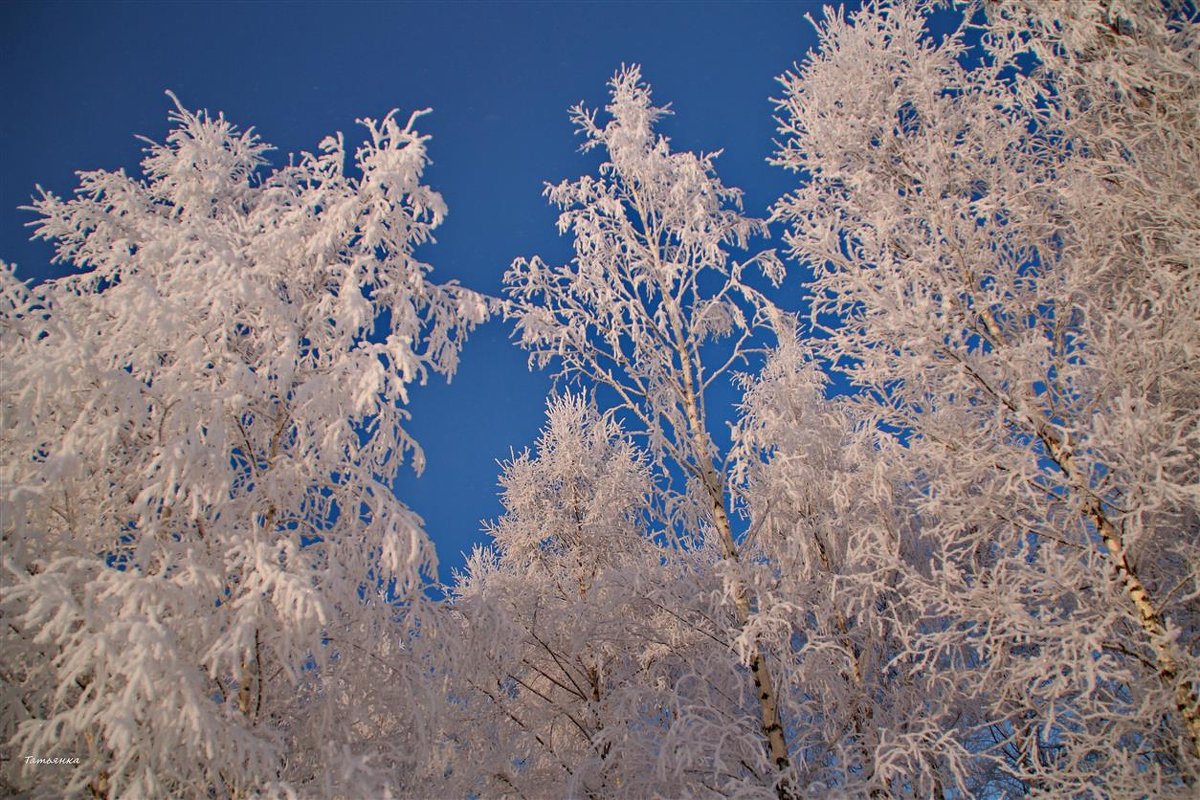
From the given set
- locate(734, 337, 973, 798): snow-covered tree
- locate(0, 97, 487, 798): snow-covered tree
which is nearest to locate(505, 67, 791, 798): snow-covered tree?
locate(734, 337, 973, 798): snow-covered tree

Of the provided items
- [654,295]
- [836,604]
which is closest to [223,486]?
[654,295]

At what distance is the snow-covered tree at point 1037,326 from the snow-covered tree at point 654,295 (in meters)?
0.80

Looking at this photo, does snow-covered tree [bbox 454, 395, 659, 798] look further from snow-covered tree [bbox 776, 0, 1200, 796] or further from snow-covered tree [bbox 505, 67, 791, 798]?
snow-covered tree [bbox 776, 0, 1200, 796]

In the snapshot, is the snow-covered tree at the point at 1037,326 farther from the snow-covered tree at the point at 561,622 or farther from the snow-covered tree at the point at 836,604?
the snow-covered tree at the point at 561,622

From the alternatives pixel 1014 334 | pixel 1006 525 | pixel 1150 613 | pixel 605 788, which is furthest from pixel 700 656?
pixel 1014 334

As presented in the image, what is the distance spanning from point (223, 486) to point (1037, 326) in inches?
226

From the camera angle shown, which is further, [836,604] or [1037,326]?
[836,604]

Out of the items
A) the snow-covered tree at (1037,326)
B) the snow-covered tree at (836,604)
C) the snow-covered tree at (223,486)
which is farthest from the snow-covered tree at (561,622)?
the snow-covered tree at (1037,326)

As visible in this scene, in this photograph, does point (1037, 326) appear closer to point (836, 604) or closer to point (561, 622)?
point (836, 604)

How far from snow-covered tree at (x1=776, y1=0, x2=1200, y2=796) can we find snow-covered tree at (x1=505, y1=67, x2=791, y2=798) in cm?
80

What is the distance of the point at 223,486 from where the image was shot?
382 cm

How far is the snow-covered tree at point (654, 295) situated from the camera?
19.9 ft

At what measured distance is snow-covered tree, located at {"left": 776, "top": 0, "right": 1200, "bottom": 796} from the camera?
4148 millimetres

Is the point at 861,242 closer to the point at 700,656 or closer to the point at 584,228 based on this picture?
the point at 584,228
